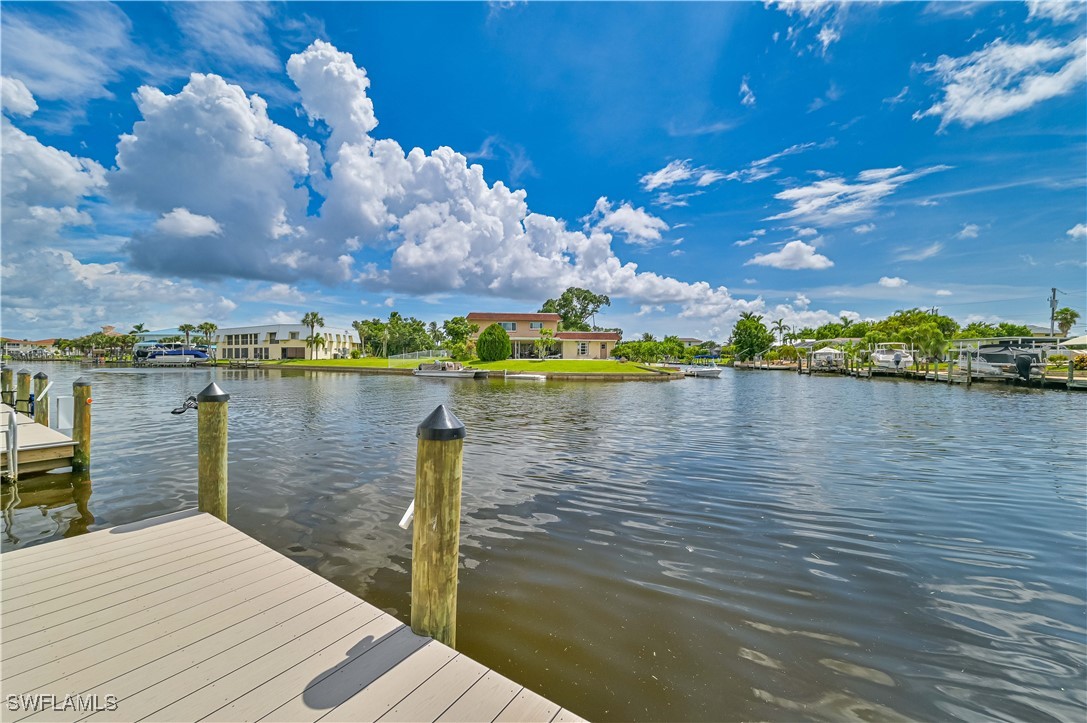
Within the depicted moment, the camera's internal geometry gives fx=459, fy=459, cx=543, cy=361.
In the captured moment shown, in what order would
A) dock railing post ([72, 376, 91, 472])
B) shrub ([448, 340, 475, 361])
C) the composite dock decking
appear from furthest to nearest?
shrub ([448, 340, 475, 361])
dock railing post ([72, 376, 91, 472])
the composite dock decking

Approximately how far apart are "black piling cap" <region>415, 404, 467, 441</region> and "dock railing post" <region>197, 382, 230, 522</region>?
369cm

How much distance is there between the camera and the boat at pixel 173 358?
236 feet

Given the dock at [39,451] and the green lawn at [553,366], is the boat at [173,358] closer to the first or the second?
the green lawn at [553,366]

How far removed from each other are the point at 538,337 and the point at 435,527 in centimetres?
6031

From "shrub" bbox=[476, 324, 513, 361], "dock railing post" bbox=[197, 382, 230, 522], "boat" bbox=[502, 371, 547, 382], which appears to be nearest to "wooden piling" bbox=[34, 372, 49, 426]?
"dock railing post" bbox=[197, 382, 230, 522]

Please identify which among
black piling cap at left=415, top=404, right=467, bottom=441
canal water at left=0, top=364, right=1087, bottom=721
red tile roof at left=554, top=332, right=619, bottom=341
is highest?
red tile roof at left=554, top=332, right=619, bottom=341

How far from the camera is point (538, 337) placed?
63.2m

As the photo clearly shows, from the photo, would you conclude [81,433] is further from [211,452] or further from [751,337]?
[751,337]

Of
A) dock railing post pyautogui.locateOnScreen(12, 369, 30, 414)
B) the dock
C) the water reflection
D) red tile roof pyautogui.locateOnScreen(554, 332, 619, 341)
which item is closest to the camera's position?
the water reflection

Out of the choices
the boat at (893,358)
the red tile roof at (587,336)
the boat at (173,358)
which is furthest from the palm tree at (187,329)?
the boat at (893,358)

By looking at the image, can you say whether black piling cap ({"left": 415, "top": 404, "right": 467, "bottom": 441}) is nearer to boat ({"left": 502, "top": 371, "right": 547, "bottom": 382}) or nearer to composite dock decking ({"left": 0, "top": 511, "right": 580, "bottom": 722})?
composite dock decking ({"left": 0, "top": 511, "right": 580, "bottom": 722})

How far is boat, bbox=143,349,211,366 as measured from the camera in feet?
236

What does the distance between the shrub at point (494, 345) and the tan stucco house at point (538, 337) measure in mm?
8119

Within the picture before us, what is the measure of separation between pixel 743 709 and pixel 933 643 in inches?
80.4
